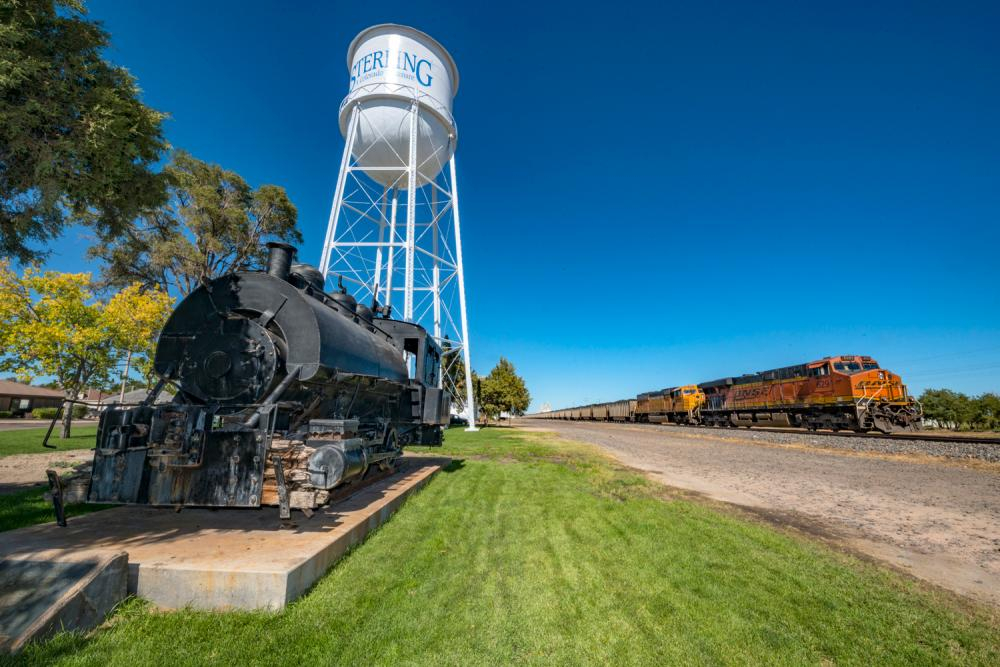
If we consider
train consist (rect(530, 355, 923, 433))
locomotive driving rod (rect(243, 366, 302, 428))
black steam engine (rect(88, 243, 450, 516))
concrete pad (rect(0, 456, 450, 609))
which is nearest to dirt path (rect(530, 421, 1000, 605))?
concrete pad (rect(0, 456, 450, 609))

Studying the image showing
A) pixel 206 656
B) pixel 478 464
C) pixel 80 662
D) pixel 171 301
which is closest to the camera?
pixel 80 662

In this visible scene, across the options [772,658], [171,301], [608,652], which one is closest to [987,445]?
[772,658]

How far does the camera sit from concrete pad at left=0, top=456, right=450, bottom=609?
2932 millimetres

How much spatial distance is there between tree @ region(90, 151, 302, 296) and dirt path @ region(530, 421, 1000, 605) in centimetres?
2160

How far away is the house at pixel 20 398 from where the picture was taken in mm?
40438

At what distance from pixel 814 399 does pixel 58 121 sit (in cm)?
2857

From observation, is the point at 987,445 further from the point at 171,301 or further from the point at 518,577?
the point at 171,301

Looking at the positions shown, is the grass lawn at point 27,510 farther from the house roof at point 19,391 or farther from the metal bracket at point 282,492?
the house roof at point 19,391

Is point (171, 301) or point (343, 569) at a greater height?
point (171, 301)

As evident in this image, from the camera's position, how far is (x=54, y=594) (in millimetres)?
2576

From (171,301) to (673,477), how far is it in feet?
84.5

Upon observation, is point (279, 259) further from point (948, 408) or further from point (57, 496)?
point (948, 408)

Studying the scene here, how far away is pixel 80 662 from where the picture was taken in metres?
2.28

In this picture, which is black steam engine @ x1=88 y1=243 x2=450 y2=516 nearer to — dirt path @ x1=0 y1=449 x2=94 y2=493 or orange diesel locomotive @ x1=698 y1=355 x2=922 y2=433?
dirt path @ x1=0 y1=449 x2=94 y2=493
